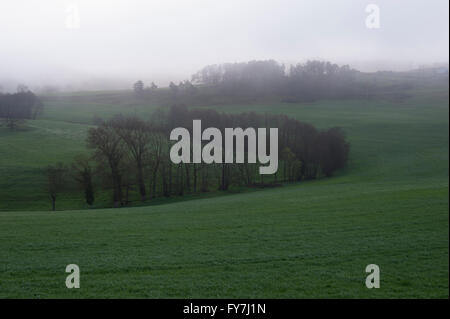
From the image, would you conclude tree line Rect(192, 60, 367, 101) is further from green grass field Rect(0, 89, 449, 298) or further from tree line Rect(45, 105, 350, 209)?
green grass field Rect(0, 89, 449, 298)

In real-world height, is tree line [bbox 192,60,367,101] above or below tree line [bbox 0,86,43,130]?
above

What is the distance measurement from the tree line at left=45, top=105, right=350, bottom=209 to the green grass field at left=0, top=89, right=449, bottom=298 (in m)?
6.66

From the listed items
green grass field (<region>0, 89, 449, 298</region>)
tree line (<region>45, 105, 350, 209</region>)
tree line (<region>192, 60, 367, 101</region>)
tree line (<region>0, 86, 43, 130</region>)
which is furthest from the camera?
tree line (<region>45, 105, 350, 209</region>)

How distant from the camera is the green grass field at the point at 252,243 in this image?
7.87 metres


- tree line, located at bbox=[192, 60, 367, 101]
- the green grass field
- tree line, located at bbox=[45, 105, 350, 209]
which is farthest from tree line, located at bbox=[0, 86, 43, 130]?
tree line, located at bbox=[192, 60, 367, 101]

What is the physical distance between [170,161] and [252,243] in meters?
26.5

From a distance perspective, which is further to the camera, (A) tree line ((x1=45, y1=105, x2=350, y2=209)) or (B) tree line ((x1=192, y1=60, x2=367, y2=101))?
(A) tree line ((x1=45, y1=105, x2=350, y2=209))

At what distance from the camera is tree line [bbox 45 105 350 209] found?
30.5 meters

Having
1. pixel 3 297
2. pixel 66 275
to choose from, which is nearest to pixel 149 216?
pixel 66 275

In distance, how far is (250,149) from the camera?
3669 cm

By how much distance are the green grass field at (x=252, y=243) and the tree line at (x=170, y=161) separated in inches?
262

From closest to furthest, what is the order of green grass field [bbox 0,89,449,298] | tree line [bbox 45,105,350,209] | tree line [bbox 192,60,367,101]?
green grass field [bbox 0,89,449,298]
tree line [bbox 192,60,367,101]
tree line [bbox 45,105,350,209]

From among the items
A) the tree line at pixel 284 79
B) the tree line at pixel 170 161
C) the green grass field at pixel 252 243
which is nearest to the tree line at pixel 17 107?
the green grass field at pixel 252 243
